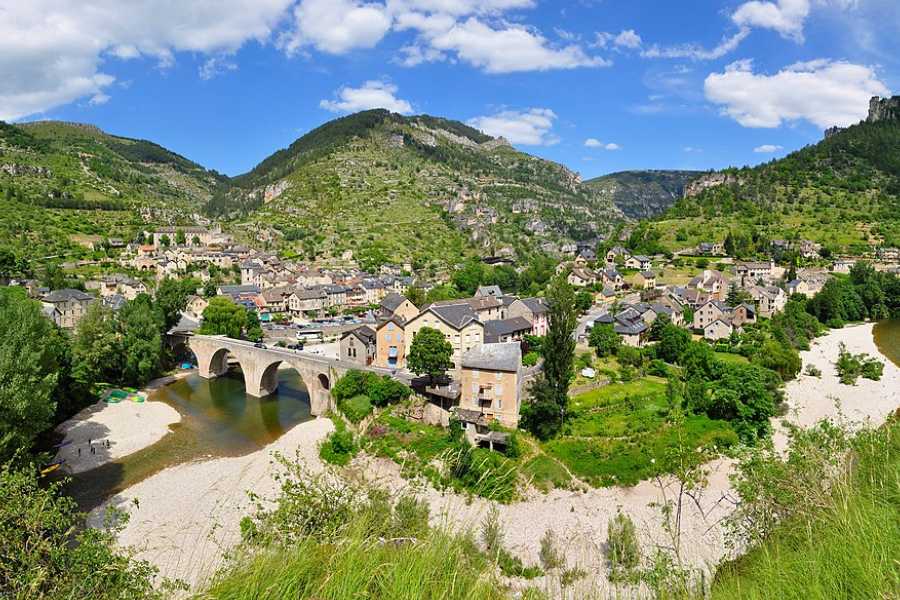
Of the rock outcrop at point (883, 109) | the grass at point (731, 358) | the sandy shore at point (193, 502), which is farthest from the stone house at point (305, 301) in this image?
the rock outcrop at point (883, 109)

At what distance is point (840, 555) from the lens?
3814mm

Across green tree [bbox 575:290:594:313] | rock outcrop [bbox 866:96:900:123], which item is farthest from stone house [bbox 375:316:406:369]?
rock outcrop [bbox 866:96:900:123]

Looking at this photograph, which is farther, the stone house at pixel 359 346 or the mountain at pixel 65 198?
the mountain at pixel 65 198

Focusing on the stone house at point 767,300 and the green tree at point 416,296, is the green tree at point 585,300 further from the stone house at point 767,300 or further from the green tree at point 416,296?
the stone house at point 767,300

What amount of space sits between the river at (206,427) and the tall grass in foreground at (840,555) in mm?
27863

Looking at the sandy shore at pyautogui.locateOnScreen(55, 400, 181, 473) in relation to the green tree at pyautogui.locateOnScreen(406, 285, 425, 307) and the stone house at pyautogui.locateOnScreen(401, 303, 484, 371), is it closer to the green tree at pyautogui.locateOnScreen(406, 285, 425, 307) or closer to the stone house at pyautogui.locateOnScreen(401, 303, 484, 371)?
the stone house at pyautogui.locateOnScreen(401, 303, 484, 371)

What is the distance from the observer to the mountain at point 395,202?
4380 inches

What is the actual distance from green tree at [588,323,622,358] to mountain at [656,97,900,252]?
2163 inches

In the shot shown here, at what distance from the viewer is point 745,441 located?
1091 inches

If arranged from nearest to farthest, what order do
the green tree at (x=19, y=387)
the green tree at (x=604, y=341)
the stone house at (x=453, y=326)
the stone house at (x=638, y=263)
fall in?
the green tree at (x=19, y=387) → the stone house at (x=453, y=326) → the green tree at (x=604, y=341) → the stone house at (x=638, y=263)

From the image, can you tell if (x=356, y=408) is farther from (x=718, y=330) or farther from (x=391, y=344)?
(x=718, y=330)

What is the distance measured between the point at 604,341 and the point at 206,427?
30.1 meters

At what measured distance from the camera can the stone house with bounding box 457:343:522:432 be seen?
2883cm

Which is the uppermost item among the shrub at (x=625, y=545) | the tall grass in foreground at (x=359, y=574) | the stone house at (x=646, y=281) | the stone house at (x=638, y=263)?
the stone house at (x=638, y=263)
